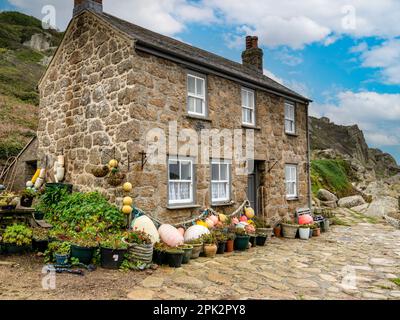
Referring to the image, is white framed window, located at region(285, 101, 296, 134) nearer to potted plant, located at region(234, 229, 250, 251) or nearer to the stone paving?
the stone paving

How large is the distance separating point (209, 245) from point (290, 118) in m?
8.47

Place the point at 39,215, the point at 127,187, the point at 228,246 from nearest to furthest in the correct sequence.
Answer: the point at 127,187, the point at 228,246, the point at 39,215

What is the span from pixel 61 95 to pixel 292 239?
9920mm

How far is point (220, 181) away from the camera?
38.4 ft

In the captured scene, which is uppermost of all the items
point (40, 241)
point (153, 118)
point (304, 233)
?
point (153, 118)

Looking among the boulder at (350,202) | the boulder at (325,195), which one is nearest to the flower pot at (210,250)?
the boulder at (325,195)

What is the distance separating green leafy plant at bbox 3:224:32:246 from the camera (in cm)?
759

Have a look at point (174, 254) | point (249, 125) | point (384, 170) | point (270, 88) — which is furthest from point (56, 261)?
point (384, 170)

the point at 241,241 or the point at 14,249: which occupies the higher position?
the point at 14,249

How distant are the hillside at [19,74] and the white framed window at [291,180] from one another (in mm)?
11780

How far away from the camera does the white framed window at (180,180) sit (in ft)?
33.4

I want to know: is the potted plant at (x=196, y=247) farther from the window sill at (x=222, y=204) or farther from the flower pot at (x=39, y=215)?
the flower pot at (x=39, y=215)

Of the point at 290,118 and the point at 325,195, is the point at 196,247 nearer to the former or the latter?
the point at 290,118

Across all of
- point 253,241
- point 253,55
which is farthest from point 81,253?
point 253,55
